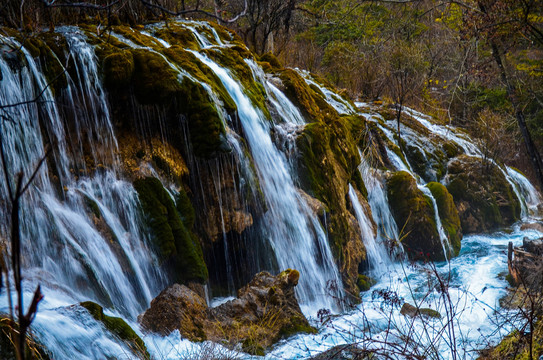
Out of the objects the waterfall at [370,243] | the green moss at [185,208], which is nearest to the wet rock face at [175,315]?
the green moss at [185,208]

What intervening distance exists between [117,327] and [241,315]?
1559mm

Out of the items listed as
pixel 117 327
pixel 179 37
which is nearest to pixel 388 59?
pixel 179 37

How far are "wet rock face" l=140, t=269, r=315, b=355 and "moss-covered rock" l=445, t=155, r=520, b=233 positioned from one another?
8.62m

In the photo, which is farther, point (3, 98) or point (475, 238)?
point (475, 238)

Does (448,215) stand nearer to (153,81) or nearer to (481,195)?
(481,195)

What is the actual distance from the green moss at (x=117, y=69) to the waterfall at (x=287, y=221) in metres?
1.93

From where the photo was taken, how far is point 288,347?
488 centimetres

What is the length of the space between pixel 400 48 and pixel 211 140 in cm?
1199

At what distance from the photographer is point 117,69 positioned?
19.0 feet

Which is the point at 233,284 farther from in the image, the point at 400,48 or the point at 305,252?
the point at 400,48

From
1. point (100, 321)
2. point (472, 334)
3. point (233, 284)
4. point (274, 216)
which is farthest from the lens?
point (274, 216)

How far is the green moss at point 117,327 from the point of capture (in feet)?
12.2

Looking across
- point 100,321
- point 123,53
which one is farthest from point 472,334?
point 123,53

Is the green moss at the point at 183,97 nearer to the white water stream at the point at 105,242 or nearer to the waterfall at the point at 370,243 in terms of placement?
the white water stream at the point at 105,242
